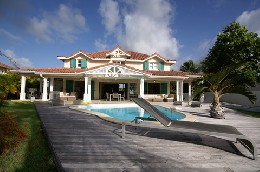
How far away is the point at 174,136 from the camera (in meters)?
6.29

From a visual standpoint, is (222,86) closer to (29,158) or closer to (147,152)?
(147,152)

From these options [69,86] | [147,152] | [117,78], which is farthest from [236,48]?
[147,152]

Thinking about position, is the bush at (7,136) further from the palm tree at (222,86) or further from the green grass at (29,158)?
the palm tree at (222,86)

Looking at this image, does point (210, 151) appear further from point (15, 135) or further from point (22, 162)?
point (15, 135)

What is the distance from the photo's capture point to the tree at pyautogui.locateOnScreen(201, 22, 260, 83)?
2248 cm

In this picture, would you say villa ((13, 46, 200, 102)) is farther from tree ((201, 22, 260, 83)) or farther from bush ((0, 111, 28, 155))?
bush ((0, 111, 28, 155))

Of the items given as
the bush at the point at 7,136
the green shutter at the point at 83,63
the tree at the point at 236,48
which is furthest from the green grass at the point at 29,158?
the tree at the point at 236,48

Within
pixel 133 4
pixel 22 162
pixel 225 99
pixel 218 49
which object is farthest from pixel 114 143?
pixel 225 99

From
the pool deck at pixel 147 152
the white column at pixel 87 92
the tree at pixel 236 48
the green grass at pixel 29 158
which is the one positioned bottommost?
the green grass at pixel 29 158

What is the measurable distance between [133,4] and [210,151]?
779 inches

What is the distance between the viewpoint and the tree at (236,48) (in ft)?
73.8

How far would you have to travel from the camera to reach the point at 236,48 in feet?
75.9

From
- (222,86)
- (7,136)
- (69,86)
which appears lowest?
(7,136)

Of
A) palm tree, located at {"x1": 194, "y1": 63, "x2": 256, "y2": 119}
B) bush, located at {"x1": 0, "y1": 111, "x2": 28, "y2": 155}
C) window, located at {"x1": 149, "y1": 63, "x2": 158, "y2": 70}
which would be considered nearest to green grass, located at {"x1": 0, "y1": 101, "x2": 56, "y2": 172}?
bush, located at {"x1": 0, "y1": 111, "x2": 28, "y2": 155}
